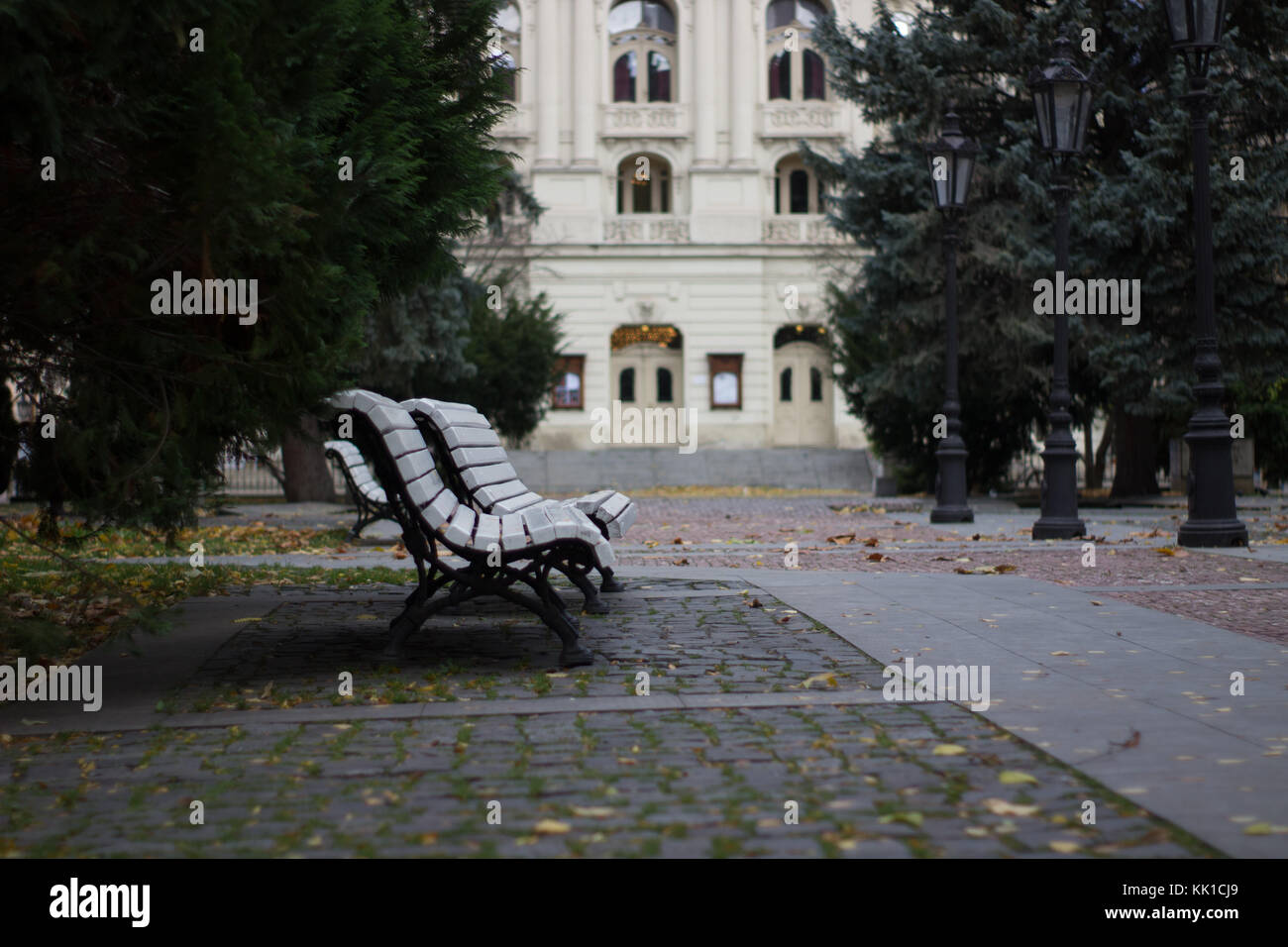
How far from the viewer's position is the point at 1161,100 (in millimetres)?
23609

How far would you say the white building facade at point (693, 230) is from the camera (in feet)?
155

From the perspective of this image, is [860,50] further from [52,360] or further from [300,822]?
[300,822]

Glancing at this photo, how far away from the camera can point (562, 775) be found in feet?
15.3

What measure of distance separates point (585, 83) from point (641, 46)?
99.6 inches

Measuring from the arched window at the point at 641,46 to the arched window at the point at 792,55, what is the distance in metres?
3.27

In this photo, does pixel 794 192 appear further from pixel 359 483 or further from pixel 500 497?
pixel 500 497

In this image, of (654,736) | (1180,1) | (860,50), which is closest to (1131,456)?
(860,50)

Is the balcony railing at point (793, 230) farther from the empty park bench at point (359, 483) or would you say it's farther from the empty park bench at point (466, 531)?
the empty park bench at point (466, 531)

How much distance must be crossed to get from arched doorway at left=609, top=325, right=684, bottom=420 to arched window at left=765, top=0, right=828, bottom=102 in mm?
8870

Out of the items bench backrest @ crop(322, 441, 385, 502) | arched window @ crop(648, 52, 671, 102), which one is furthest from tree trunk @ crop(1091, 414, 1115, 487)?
arched window @ crop(648, 52, 671, 102)

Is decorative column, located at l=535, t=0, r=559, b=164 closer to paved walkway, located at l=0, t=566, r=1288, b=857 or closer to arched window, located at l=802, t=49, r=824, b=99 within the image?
arched window, located at l=802, t=49, r=824, b=99

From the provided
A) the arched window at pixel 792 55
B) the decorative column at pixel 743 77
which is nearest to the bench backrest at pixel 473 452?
the decorative column at pixel 743 77

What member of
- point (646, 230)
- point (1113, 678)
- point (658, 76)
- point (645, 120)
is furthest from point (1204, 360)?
point (658, 76)
